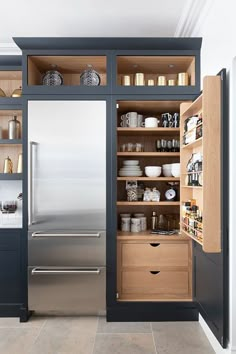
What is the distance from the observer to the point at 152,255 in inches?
113

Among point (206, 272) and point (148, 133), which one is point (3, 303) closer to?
point (206, 272)

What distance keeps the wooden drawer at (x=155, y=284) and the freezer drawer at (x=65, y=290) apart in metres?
0.25

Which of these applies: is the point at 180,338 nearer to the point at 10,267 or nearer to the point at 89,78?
the point at 10,267

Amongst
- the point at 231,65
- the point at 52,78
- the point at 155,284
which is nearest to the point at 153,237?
the point at 155,284

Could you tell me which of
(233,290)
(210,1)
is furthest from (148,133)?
(233,290)

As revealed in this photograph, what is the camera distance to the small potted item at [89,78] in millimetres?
3046

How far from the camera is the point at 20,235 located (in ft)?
9.51

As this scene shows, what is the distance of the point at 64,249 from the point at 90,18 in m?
2.13

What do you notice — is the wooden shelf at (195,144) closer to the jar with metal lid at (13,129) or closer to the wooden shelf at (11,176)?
the wooden shelf at (11,176)

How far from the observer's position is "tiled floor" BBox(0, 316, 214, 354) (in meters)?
2.37

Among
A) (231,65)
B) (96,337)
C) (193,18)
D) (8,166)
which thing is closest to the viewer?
(231,65)

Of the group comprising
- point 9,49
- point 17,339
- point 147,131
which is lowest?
point 17,339

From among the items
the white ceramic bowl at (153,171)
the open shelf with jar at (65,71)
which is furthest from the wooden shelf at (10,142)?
the white ceramic bowl at (153,171)

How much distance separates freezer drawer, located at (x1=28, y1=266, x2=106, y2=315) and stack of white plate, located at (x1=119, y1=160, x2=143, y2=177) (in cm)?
94
